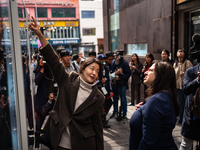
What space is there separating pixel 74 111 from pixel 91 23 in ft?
119

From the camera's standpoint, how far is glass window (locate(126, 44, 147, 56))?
789cm

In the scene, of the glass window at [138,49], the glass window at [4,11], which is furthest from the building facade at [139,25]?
the glass window at [4,11]

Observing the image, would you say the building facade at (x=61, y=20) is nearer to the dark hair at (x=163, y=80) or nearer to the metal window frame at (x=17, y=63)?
the dark hair at (x=163, y=80)

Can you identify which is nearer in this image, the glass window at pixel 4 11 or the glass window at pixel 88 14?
the glass window at pixel 4 11

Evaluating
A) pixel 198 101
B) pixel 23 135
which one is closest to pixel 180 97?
pixel 198 101

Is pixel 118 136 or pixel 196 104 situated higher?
pixel 196 104

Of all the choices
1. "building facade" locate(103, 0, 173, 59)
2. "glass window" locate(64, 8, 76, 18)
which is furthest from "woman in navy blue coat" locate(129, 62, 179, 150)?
"glass window" locate(64, 8, 76, 18)

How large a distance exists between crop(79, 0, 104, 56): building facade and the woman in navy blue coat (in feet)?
114

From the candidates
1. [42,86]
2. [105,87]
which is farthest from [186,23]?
[42,86]

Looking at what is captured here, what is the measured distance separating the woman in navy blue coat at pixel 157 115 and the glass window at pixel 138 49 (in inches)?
236

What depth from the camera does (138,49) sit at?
8.33 m

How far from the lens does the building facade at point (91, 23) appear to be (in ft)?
120

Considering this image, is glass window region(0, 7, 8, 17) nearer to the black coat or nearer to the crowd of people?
the crowd of people

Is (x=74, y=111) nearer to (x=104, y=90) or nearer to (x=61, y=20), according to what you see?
(x=104, y=90)
